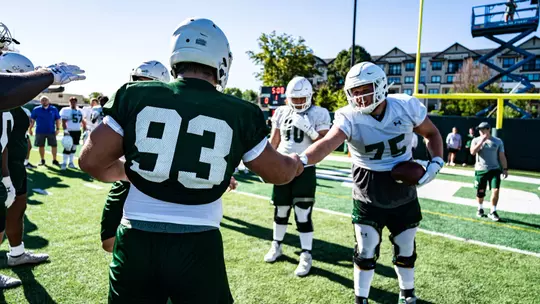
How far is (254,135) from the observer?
6.09 feet

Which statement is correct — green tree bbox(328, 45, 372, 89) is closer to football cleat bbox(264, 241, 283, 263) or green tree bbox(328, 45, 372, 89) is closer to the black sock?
football cleat bbox(264, 241, 283, 263)

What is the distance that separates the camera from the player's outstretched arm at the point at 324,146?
2955 mm

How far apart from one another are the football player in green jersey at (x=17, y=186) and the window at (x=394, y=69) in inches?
2345

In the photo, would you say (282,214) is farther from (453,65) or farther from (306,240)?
(453,65)

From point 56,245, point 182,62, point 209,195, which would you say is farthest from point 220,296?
point 56,245

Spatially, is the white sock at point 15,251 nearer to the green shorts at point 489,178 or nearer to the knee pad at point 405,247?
the knee pad at point 405,247

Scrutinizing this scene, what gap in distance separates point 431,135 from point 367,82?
87 cm

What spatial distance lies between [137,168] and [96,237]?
13.0ft

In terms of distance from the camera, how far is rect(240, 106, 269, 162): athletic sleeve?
1.83m

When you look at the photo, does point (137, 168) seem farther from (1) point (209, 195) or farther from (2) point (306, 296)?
(2) point (306, 296)

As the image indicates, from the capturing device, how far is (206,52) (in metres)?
1.87

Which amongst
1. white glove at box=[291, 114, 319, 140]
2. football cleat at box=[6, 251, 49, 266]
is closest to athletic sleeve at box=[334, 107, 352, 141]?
white glove at box=[291, 114, 319, 140]

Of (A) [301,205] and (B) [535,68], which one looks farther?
(B) [535,68]

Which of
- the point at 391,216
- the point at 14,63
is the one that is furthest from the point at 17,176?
the point at 391,216
